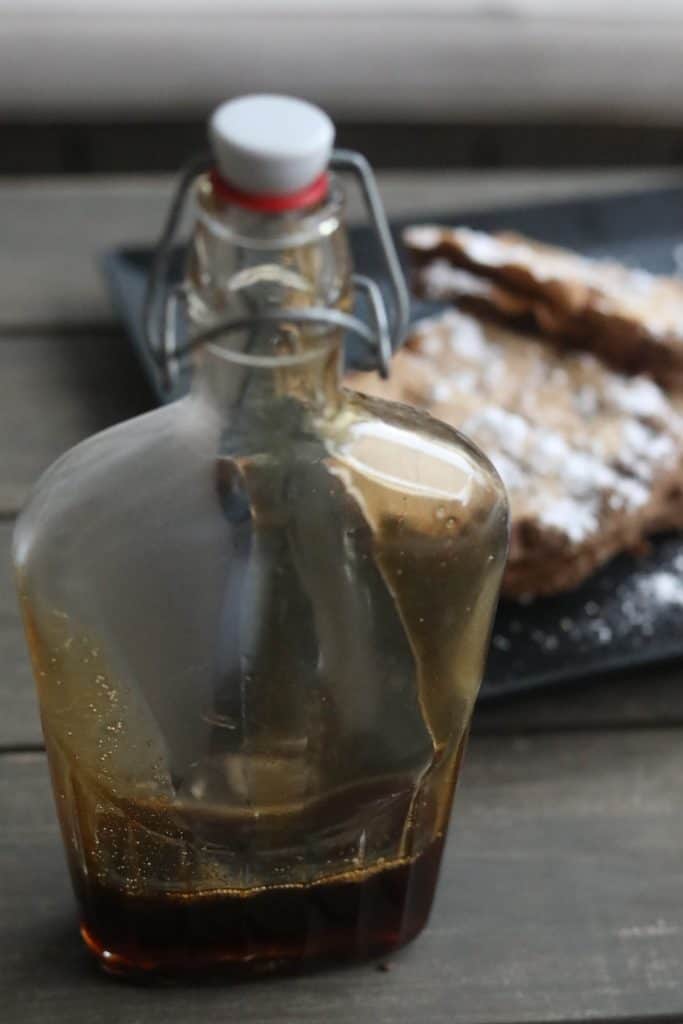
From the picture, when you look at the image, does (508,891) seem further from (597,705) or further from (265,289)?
(265,289)

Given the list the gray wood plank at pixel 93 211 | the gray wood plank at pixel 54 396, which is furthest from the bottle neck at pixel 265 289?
the gray wood plank at pixel 93 211

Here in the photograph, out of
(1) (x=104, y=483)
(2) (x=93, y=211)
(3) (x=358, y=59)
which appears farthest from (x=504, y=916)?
(3) (x=358, y=59)

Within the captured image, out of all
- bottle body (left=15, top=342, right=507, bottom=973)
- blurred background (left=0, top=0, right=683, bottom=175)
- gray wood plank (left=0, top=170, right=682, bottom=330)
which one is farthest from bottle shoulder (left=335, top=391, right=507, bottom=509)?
blurred background (left=0, top=0, right=683, bottom=175)

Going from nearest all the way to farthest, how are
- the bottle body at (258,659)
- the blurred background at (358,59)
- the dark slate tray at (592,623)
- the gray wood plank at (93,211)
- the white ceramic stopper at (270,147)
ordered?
the white ceramic stopper at (270,147), the bottle body at (258,659), the dark slate tray at (592,623), the gray wood plank at (93,211), the blurred background at (358,59)

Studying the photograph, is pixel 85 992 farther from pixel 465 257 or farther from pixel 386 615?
pixel 465 257

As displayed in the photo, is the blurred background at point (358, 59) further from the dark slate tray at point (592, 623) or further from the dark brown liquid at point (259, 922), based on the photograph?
the dark brown liquid at point (259, 922)

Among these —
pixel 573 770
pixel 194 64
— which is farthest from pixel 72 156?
pixel 573 770

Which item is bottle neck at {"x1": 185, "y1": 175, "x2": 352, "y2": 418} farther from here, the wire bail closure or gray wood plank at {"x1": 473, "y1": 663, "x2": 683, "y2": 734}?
gray wood plank at {"x1": 473, "y1": 663, "x2": 683, "y2": 734}

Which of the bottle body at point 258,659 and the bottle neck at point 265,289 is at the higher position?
the bottle neck at point 265,289
